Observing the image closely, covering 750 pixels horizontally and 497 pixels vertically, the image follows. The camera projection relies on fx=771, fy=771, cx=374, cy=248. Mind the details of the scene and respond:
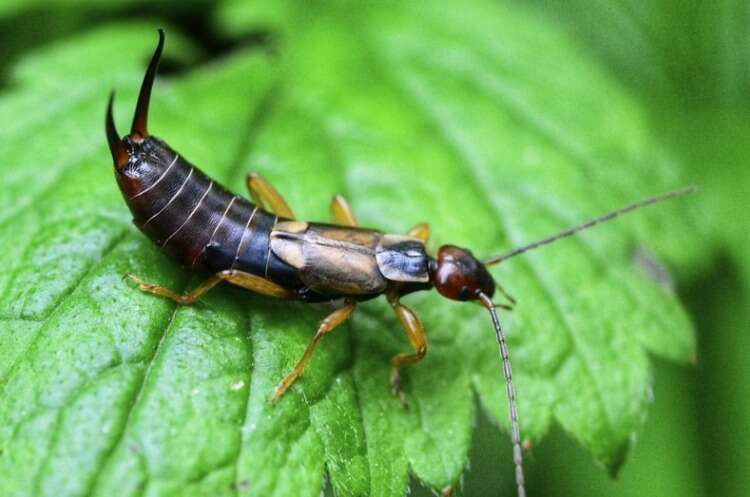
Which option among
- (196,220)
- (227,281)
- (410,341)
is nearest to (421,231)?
(410,341)

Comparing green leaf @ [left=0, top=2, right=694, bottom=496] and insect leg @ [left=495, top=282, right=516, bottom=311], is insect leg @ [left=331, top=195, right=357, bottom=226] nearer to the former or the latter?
green leaf @ [left=0, top=2, right=694, bottom=496]

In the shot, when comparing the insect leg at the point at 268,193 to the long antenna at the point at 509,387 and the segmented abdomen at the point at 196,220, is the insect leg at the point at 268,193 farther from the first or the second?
the long antenna at the point at 509,387

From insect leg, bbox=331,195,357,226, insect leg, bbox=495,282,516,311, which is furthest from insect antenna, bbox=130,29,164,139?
insect leg, bbox=495,282,516,311

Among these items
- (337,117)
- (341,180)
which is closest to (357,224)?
(341,180)

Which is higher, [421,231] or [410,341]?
[421,231]

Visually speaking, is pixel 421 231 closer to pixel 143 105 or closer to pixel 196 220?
pixel 196 220

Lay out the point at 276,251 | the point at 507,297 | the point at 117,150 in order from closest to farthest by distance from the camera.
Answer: the point at 117,150
the point at 276,251
the point at 507,297

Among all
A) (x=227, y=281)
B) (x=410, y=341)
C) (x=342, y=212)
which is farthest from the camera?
(x=342, y=212)
